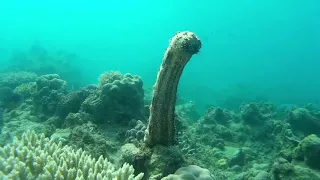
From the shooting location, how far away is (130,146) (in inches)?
206

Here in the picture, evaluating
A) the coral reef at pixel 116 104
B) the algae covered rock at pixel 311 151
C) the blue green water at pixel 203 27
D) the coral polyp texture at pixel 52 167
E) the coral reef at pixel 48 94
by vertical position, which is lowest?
the coral polyp texture at pixel 52 167

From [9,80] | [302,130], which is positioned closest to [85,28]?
[9,80]

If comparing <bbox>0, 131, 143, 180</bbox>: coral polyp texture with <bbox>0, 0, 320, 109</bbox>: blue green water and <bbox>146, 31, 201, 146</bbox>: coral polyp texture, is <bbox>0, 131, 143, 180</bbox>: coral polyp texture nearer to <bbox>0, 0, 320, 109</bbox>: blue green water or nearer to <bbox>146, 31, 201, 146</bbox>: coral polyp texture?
<bbox>146, 31, 201, 146</bbox>: coral polyp texture

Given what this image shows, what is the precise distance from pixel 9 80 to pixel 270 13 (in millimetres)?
174910

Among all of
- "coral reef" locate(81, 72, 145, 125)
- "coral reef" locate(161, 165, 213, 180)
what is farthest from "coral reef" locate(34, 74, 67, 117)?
"coral reef" locate(161, 165, 213, 180)

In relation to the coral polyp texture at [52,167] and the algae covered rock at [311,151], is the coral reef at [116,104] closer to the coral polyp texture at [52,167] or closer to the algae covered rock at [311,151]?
the coral polyp texture at [52,167]

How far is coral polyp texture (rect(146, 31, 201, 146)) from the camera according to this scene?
4387 millimetres

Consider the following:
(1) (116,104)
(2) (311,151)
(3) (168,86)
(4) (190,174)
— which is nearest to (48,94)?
(1) (116,104)

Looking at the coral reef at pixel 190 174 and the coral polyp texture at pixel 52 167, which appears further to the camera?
the coral reef at pixel 190 174

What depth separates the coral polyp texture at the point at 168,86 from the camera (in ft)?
14.4

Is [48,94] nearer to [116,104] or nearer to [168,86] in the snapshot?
[116,104]

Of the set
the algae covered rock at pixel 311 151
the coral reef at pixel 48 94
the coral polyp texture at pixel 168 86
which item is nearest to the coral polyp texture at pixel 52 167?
the coral polyp texture at pixel 168 86

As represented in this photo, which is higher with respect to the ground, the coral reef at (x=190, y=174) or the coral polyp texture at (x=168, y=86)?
the coral polyp texture at (x=168, y=86)

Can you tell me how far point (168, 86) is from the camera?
459 cm
